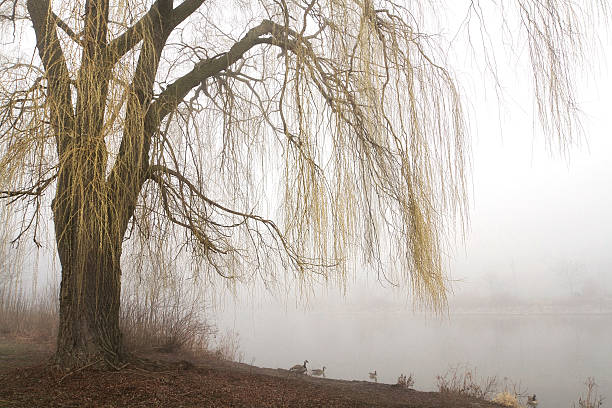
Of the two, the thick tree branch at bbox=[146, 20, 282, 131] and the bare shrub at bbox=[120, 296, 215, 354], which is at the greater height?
the thick tree branch at bbox=[146, 20, 282, 131]

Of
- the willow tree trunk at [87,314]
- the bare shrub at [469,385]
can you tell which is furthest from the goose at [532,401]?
the willow tree trunk at [87,314]

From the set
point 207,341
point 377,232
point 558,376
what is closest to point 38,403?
point 377,232

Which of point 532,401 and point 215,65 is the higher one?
point 215,65

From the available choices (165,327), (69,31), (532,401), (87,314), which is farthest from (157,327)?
(532,401)

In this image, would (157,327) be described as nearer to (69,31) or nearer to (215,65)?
(215,65)

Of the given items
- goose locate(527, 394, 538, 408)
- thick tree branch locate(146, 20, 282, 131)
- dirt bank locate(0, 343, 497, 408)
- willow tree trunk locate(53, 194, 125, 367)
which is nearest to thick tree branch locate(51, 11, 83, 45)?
thick tree branch locate(146, 20, 282, 131)

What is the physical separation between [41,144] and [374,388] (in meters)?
3.35

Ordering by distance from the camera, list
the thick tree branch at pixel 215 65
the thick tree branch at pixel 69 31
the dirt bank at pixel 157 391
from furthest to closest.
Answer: the thick tree branch at pixel 215 65 → the dirt bank at pixel 157 391 → the thick tree branch at pixel 69 31

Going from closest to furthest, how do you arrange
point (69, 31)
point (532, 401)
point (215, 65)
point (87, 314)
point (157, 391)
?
point (69, 31) < point (157, 391) < point (87, 314) < point (215, 65) < point (532, 401)

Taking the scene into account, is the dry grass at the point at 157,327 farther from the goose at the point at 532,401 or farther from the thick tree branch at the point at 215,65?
the goose at the point at 532,401

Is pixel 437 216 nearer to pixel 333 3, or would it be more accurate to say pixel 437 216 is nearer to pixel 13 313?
pixel 333 3

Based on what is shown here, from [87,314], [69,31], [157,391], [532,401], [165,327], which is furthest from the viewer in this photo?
[532,401]

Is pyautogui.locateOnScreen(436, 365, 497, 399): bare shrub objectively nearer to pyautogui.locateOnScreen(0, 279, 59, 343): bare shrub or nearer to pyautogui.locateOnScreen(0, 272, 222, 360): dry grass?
pyautogui.locateOnScreen(0, 272, 222, 360): dry grass

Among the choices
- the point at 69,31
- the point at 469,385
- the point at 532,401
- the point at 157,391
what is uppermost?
the point at 69,31
